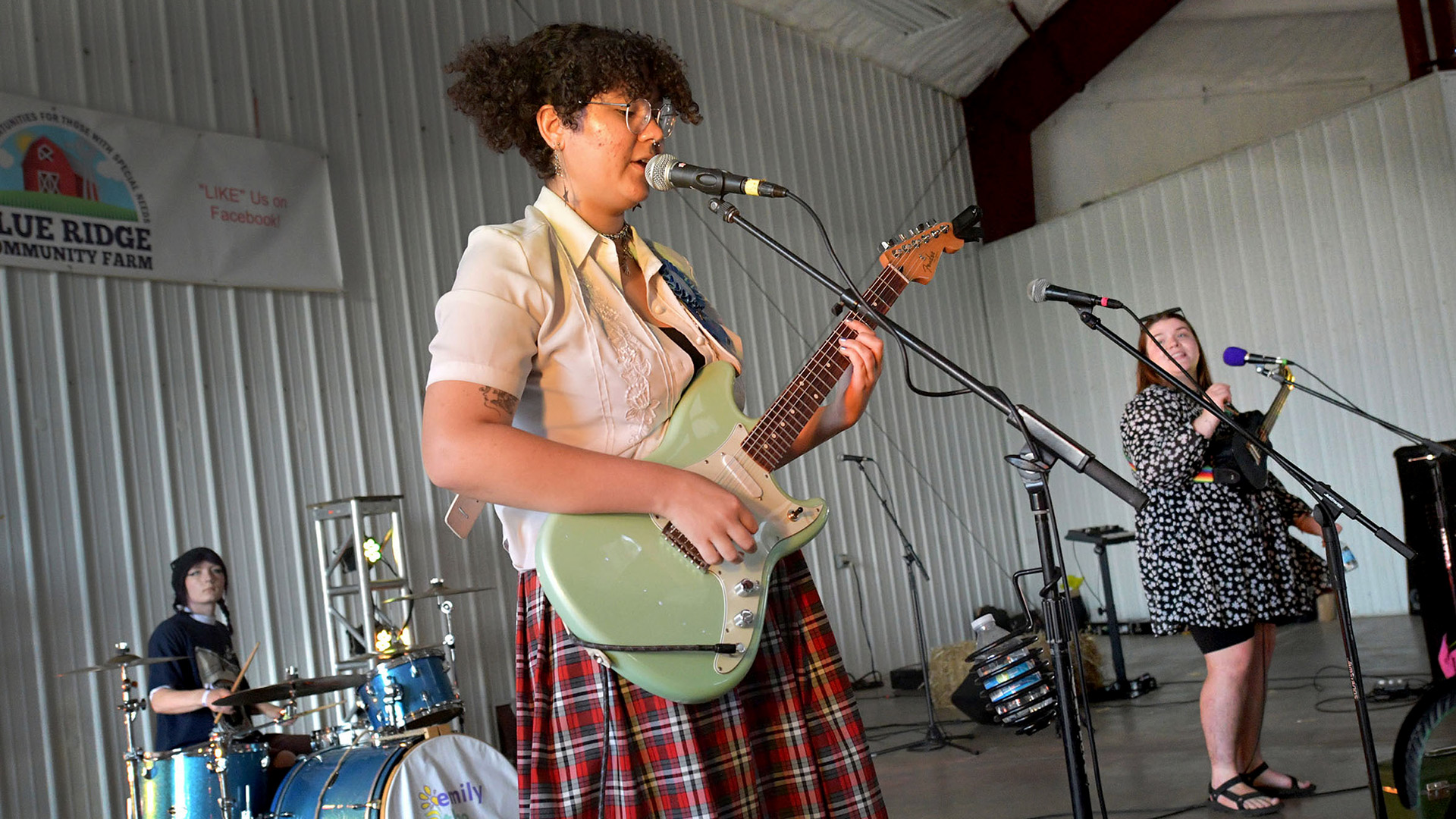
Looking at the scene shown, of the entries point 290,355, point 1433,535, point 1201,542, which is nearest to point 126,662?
point 290,355

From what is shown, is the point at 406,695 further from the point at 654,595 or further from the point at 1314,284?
the point at 1314,284

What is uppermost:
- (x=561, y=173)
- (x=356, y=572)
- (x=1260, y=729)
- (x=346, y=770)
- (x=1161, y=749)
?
(x=561, y=173)

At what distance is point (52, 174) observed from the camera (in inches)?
186

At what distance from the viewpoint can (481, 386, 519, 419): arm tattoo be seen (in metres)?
1.39

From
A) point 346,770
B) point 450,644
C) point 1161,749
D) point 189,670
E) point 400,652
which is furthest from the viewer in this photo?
point 450,644

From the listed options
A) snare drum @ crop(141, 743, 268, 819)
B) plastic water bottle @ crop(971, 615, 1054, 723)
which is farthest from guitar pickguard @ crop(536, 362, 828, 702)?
snare drum @ crop(141, 743, 268, 819)

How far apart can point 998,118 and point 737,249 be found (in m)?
3.63

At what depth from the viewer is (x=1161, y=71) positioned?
9523mm

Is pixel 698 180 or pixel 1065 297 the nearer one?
pixel 698 180

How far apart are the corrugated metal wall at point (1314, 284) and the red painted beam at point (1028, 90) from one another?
71cm

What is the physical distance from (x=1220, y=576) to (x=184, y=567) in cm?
373

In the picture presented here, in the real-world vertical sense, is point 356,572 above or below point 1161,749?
above

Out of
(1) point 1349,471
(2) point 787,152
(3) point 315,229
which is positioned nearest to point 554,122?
(3) point 315,229

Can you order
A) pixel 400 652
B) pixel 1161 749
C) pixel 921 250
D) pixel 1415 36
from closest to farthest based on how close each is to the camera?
pixel 921 250
pixel 400 652
pixel 1161 749
pixel 1415 36
